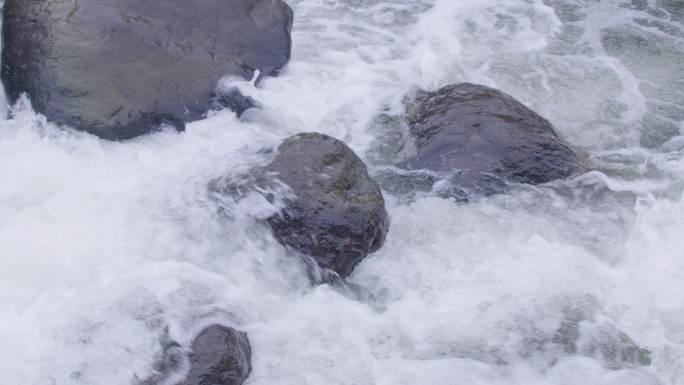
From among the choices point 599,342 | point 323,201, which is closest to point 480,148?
point 323,201

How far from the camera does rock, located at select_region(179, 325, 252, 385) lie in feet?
12.5

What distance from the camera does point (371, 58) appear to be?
6.80 m

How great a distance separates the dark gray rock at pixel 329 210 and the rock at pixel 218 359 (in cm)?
82

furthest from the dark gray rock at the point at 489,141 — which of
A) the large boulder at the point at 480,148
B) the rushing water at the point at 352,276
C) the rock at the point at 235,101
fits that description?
the rock at the point at 235,101

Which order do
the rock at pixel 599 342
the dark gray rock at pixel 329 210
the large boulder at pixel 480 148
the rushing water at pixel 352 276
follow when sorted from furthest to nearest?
1. the large boulder at pixel 480 148
2. the dark gray rock at pixel 329 210
3. the rock at pixel 599 342
4. the rushing water at pixel 352 276

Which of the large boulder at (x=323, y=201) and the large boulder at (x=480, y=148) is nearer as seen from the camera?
the large boulder at (x=323, y=201)

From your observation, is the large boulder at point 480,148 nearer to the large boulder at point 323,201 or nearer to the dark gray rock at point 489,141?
the dark gray rock at point 489,141

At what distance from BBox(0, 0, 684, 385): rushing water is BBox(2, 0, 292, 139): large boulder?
17cm

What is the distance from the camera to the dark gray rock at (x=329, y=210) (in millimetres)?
4555

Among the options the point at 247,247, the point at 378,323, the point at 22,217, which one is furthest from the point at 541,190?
the point at 22,217

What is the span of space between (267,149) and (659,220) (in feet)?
9.35

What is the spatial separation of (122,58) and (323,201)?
2.10 metres

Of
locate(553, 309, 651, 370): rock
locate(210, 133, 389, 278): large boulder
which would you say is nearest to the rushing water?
locate(553, 309, 651, 370): rock

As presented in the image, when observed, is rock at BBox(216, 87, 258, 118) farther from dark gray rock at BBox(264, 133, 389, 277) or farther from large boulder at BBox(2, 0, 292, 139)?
dark gray rock at BBox(264, 133, 389, 277)
